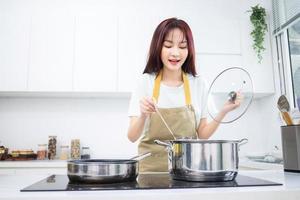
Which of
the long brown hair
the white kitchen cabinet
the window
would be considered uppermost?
the window

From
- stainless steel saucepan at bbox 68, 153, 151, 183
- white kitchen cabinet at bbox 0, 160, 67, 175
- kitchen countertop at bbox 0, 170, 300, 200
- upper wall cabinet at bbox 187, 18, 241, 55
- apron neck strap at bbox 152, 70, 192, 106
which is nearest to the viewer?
kitchen countertop at bbox 0, 170, 300, 200

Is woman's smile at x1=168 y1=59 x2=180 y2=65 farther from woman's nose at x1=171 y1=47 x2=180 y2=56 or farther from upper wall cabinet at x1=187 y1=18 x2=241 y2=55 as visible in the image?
upper wall cabinet at x1=187 y1=18 x2=241 y2=55

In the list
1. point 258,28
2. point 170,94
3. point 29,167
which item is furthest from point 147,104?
point 258,28

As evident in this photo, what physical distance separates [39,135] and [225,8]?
2.04 meters

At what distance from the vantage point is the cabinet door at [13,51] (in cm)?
239

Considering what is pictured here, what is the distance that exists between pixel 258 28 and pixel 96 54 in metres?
1.43

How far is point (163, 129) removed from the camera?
4.32ft

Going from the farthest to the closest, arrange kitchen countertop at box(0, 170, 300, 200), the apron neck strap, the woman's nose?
the apron neck strap → the woman's nose → kitchen countertop at box(0, 170, 300, 200)

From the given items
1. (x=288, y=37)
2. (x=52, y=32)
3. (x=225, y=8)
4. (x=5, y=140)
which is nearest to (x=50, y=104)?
(x=5, y=140)

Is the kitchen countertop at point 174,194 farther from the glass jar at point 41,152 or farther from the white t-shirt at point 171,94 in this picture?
the glass jar at point 41,152

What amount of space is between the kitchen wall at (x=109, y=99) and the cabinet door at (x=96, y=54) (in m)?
0.15

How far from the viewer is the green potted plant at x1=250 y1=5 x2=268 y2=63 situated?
8.59ft

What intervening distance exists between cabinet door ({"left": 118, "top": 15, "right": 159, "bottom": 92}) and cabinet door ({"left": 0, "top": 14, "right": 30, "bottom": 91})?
78cm

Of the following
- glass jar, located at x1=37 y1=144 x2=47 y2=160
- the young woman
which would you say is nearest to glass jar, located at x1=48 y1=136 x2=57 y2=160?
glass jar, located at x1=37 y1=144 x2=47 y2=160
